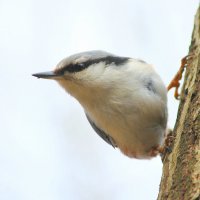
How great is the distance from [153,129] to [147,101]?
0.27 metres

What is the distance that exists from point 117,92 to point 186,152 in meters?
1.10

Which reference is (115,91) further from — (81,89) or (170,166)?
(170,166)

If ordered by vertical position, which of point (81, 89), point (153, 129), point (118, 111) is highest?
point (81, 89)

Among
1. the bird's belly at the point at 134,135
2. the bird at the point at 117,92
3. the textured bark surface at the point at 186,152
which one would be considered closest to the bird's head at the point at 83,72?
the bird at the point at 117,92

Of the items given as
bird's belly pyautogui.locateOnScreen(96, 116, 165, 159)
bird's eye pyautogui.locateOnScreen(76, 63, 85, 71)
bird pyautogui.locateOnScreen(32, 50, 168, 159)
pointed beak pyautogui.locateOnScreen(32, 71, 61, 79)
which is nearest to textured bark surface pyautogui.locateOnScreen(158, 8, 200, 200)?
bird pyautogui.locateOnScreen(32, 50, 168, 159)

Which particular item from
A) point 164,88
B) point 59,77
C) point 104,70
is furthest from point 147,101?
point 59,77

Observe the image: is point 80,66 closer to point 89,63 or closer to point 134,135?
point 89,63

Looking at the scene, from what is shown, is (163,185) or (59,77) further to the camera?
(59,77)

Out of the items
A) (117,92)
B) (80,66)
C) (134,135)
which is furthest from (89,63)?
(134,135)

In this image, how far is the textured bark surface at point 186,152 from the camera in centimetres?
177

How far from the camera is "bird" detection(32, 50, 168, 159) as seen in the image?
295 cm

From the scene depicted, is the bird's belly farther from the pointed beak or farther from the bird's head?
the pointed beak

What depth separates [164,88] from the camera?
3.09m

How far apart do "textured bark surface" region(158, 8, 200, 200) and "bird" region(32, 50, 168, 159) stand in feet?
2.24
